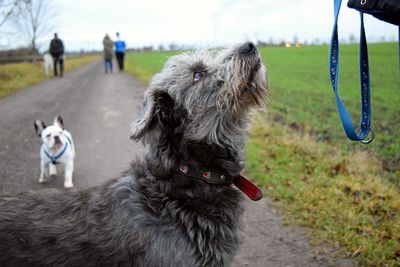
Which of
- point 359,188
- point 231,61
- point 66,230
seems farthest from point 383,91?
point 66,230

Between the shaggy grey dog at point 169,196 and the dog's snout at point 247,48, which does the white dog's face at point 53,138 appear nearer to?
the shaggy grey dog at point 169,196

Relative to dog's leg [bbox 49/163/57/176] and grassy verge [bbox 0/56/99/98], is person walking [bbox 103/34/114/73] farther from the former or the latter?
dog's leg [bbox 49/163/57/176]

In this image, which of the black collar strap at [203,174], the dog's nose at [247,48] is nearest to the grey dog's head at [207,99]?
the dog's nose at [247,48]

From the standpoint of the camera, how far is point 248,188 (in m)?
3.45

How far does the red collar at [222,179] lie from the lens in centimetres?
334

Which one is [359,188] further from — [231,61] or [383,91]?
[383,91]

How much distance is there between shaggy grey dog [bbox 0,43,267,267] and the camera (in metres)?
3.04

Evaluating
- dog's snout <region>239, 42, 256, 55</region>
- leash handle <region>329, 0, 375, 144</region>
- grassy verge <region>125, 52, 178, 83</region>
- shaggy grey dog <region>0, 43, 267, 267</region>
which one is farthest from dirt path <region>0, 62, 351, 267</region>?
grassy verge <region>125, 52, 178, 83</region>

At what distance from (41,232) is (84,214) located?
341mm

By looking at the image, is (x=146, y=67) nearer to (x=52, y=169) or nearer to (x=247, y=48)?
(x=52, y=169)

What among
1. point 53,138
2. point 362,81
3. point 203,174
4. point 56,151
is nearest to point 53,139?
point 53,138

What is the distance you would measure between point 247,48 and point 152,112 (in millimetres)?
1052

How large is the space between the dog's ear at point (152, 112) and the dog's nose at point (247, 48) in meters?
0.77

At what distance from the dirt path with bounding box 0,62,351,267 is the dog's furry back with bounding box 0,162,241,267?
493 millimetres
